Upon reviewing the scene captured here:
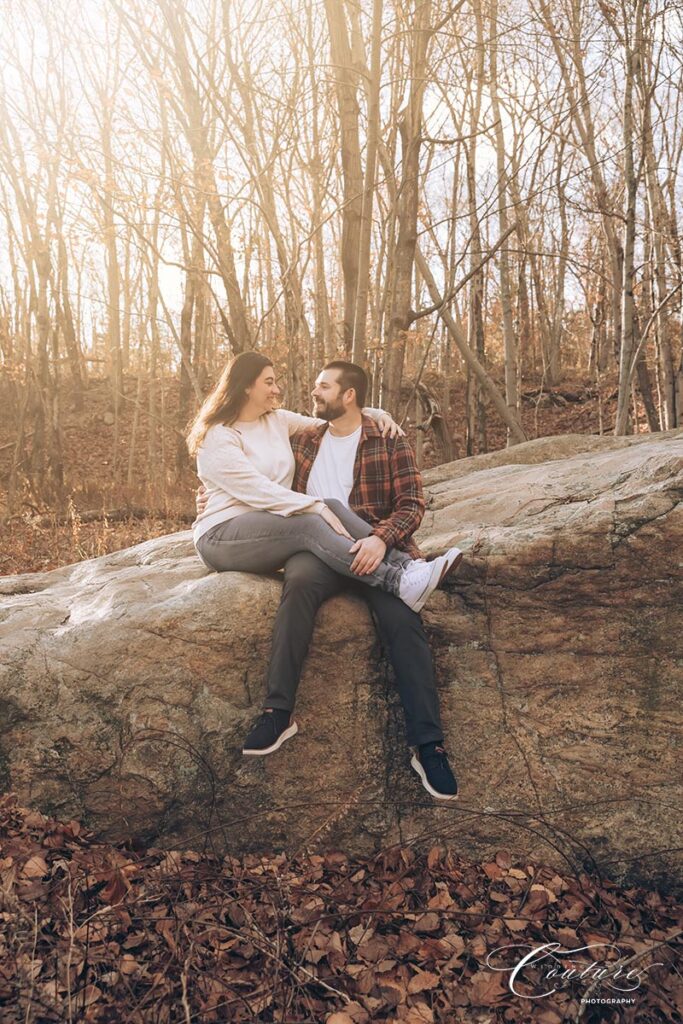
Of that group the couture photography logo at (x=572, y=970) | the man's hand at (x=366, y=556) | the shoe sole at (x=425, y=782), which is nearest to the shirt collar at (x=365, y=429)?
the man's hand at (x=366, y=556)

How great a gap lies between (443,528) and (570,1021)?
8.29ft

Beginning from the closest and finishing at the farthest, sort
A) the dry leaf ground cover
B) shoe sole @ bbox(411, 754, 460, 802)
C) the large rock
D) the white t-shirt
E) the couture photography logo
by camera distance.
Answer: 1. the dry leaf ground cover
2. the couture photography logo
3. shoe sole @ bbox(411, 754, 460, 802)
4. the large rock
5. the white t-shirt

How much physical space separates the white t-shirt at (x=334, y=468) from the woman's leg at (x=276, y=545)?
17.6 inches

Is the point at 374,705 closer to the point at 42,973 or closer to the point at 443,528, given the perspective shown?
the point at 443,528

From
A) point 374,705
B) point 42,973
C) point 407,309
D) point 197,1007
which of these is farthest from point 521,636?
point 407,309

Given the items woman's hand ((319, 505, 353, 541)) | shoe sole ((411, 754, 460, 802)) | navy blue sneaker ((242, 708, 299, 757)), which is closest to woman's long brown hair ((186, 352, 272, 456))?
woman's hand ((319, 505, 353, 541))

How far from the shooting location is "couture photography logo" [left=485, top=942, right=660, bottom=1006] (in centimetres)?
257

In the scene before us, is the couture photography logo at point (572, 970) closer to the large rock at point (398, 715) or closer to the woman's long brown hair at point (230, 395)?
the large rock at point (398, 715)

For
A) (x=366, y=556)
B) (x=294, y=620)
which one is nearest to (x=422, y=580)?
(x=366, y=556)

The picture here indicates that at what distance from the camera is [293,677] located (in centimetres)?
312

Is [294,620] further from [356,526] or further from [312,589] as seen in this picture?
[356,526]

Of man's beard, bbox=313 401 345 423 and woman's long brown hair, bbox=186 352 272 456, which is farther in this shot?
man's beard, bbox=313 401 345 423

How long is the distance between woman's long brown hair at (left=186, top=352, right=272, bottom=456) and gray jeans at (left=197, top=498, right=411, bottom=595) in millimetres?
549

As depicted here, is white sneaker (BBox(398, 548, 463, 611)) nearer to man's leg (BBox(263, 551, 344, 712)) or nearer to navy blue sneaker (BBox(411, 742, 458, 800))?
man's leg (BBox(263, 551, 344, 712))
